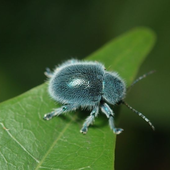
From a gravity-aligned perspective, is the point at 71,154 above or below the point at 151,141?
below

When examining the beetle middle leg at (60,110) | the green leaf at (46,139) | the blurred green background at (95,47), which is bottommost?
the green leaf at (46,139)

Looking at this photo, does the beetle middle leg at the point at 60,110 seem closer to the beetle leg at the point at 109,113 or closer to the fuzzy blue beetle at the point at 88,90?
the fuzzy blue beetle at the point at 88,90

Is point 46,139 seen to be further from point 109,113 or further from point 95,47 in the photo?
point 95,47

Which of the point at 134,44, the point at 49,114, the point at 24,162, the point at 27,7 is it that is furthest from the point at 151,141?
the point at 27,7

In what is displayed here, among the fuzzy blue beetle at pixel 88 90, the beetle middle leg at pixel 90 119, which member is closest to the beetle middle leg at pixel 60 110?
the fuzzy blue beetle at pixel 88 90

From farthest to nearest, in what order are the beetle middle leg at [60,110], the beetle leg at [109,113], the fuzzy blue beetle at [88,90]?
the fuzzy blue beetle at [88,90] → the beetle leg at [109,113] → the beetle middle leg at [60,110]

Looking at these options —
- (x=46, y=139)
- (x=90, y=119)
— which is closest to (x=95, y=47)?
(x=90, y=119)

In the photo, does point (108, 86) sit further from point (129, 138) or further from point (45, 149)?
point (129, 138)
